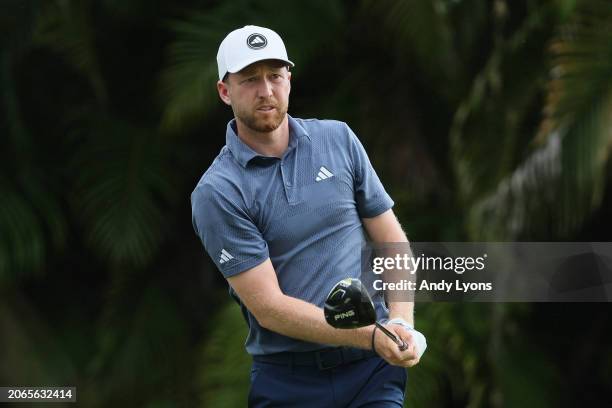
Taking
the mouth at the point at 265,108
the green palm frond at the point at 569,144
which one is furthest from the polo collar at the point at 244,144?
the green palm frond at the point at 569,144

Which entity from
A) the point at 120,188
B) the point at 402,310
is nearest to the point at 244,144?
the point at 402,310

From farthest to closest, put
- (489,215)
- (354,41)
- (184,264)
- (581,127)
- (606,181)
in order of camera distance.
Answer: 1. (184,264)
2. (354,41)
3. (606,181)
4. (489,215)
5. (581,127)

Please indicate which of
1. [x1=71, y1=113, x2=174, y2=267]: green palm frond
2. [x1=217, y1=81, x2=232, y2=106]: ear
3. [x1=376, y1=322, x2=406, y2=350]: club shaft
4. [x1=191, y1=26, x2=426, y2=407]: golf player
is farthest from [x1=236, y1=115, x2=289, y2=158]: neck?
[x1=71, y1=113, x2=174, y2=267]: green palm frond

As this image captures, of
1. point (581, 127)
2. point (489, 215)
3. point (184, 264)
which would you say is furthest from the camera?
point (184, 264)

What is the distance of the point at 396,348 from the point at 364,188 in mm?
666

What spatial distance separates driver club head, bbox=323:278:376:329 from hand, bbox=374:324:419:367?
18cm

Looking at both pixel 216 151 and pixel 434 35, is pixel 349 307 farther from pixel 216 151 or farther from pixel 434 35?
pixel 216 151

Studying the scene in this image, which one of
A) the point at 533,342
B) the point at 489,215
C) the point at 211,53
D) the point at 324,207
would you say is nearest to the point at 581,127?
the point at 489,215

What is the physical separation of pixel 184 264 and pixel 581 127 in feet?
12.5

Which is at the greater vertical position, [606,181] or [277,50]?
[277,50]

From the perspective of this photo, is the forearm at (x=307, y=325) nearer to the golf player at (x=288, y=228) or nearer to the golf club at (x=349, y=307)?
the golf player at (x=288, y=228)

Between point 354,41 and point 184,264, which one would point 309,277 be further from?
point 184,264

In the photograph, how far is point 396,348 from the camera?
4.19 metres

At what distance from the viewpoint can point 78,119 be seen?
9945 millimetres
